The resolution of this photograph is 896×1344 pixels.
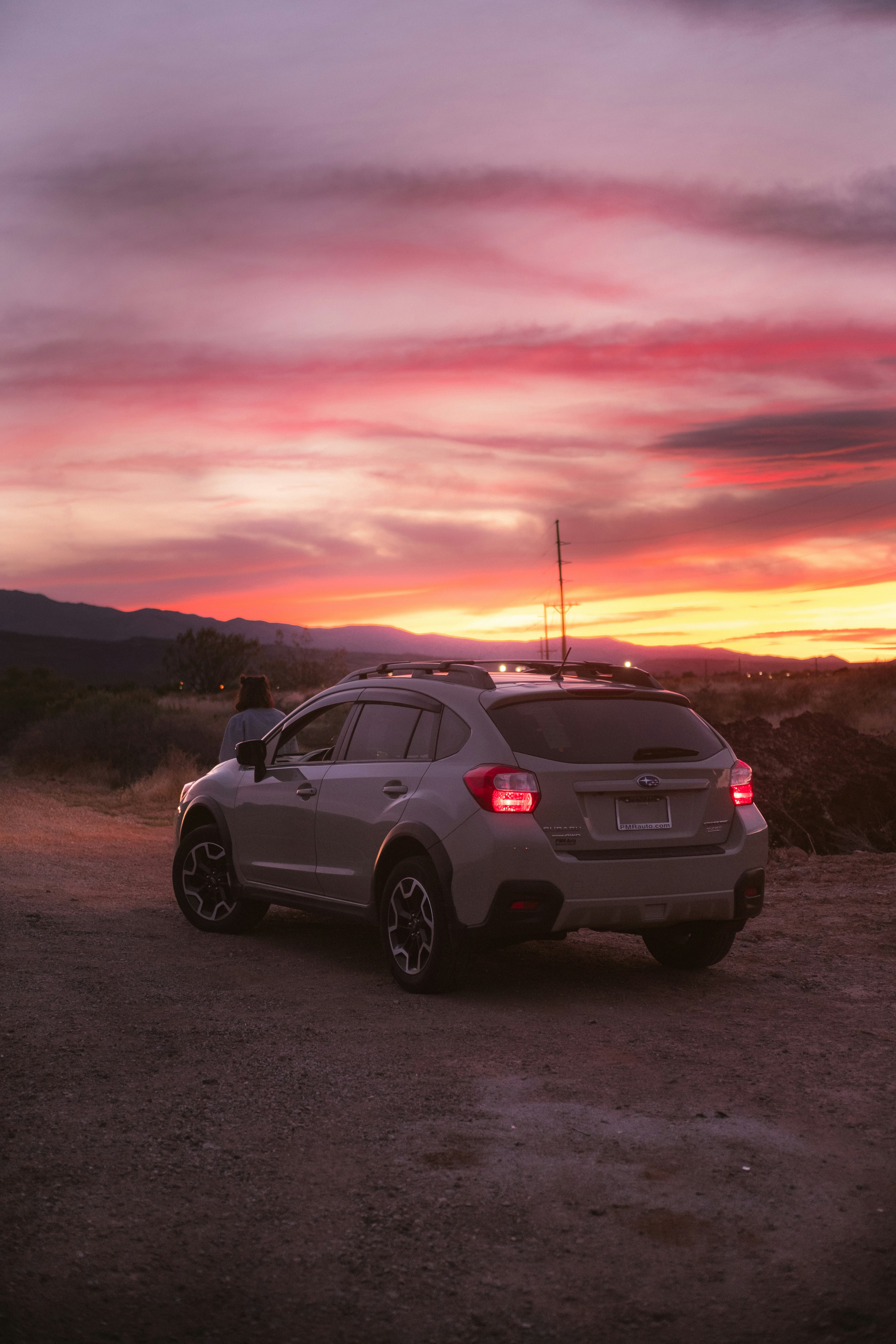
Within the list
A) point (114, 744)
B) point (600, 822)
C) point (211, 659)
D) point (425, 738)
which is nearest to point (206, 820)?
point (425, 738)

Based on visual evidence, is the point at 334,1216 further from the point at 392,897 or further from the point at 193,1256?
the point at 392,897

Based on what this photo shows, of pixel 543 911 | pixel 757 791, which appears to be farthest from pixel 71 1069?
pixel 757 791

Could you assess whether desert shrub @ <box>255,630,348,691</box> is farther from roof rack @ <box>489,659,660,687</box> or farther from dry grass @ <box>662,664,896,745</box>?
roof rack @ <box>489,659,660,687</box>

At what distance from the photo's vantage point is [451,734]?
7.34 meters

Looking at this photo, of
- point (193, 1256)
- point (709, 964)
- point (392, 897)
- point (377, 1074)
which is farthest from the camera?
point (709, 964)

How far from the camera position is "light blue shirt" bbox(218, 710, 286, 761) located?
1108 cm

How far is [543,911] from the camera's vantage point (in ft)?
22.1

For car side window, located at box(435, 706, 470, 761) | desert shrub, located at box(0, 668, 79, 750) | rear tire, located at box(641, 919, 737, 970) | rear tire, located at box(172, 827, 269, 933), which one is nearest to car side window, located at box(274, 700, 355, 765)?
rear tire, located at box(172, 827, 269, 933)

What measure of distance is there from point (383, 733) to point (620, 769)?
1.68 meters

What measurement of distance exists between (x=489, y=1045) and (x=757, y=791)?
9.42 m

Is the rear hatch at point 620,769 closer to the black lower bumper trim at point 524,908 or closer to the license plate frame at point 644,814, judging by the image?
the license plate frame at point 644,814

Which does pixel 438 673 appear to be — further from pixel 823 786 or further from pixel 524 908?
pixel 823 786

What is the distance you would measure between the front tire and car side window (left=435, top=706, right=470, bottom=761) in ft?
1.96

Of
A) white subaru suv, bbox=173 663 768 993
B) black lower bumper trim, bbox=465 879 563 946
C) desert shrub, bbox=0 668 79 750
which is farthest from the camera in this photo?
desert shrub, bbox=0 668 79 750
